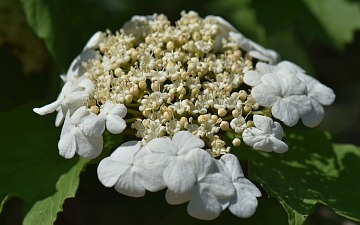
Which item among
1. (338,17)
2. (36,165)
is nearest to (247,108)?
(36,165)

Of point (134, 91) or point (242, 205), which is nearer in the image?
point (242, 205)

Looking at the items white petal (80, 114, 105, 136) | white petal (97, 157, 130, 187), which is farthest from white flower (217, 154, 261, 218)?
white petal (80, 114, 105, 136)

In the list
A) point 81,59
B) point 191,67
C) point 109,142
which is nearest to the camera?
point 191,67

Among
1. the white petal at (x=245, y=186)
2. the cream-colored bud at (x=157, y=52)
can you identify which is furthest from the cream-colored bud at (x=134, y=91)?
the white petal at (x=245, y=186)

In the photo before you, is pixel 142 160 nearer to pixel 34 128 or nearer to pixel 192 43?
pixel 192 43

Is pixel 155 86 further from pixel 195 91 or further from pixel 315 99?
pixel 315 99

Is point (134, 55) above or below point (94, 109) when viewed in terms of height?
above

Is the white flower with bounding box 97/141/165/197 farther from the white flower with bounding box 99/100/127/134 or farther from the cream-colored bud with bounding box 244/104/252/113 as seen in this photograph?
the cream-colored bud with bounding box 244/104/252/113

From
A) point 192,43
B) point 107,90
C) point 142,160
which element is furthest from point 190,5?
point 142,160
